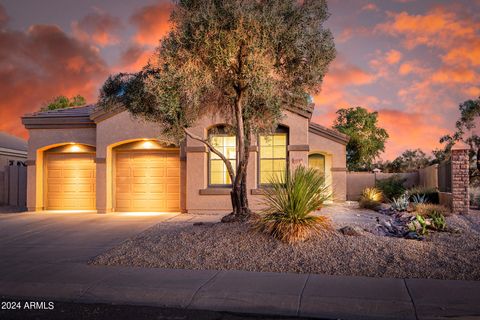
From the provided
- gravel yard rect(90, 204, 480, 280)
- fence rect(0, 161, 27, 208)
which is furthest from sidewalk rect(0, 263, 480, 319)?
fence rect(0, 161, 27, 208)

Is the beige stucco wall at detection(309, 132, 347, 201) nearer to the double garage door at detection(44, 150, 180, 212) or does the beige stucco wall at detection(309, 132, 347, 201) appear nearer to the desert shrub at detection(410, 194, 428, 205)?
the desert shrub at detection(410, 194, 428, 205)

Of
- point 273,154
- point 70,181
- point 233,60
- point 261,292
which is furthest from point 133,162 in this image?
point 261,292

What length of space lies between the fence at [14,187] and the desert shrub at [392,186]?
1727cm

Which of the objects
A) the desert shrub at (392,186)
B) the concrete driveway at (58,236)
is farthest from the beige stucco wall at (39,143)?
the desert shrub at (392,186)

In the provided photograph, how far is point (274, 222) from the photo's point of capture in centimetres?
925

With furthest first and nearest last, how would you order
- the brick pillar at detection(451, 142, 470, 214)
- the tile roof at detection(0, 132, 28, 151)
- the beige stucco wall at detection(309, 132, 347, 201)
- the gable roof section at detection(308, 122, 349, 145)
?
the tile roof at detection(0, 132, 28, 151), the beige stucco wall at detection(309, 132, 347, 201), the gable roof section at detection(308, 122, 349, 145), the brick pillar at detection(451, 142, 470, 214)

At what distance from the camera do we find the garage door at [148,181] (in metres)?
17.5

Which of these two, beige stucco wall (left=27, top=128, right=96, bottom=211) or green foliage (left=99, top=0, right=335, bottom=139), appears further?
beige stucco wall (left=27, top=128, right=96, bottom=211)

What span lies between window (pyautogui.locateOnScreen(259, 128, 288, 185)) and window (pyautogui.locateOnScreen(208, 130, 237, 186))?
1065 mm

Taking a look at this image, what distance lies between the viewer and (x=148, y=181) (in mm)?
17547

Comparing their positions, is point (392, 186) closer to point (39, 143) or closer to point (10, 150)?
point (39, 143)

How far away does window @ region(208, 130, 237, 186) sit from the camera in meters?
16.9

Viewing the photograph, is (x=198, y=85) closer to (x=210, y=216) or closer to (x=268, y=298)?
(x=268, y=298)

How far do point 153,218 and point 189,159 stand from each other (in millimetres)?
2638
